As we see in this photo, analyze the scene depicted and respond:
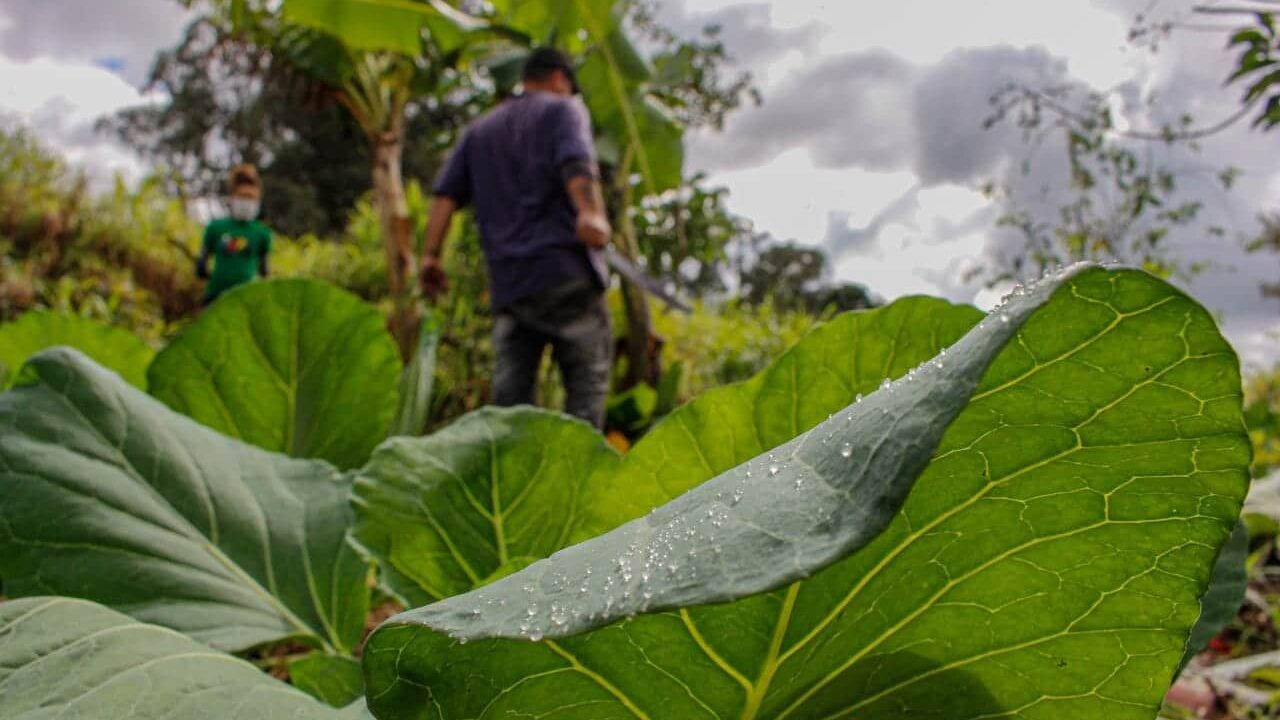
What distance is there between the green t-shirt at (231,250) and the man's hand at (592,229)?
2.88 metres

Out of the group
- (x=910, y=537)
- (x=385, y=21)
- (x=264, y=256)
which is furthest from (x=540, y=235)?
(x=264, y=256)

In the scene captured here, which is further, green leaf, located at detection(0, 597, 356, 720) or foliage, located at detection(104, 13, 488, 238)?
foliage, located at detection(104, 13, 488, 238)

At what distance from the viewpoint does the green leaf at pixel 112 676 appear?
38 cm

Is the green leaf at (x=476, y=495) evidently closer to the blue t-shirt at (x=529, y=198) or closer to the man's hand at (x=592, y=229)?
the man's hand at (x=592, y=229)

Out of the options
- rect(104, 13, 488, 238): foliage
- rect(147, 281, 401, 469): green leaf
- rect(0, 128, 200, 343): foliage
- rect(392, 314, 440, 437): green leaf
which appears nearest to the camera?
rect(147, 281, 401, 469): green leaf

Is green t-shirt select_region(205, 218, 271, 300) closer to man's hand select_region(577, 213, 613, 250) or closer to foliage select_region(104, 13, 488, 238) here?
man's hand select_region(577, 213, 613, 250)

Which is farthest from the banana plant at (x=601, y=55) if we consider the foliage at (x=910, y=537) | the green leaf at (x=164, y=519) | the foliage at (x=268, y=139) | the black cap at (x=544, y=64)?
the foliage at (x=268, y=139)

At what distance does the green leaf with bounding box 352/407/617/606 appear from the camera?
672 millimetres

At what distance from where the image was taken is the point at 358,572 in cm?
72

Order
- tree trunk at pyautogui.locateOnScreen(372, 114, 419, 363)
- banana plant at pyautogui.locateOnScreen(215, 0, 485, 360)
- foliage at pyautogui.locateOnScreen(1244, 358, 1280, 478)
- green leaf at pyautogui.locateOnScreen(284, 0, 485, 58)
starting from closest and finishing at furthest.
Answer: foliage at pyautogui.locateOnScreen(1244, 358, 1280, 478) → green leaf at pyautogui.locateOnScreen(284, 0, 485, 58) → banana plant at pyautogui.locateOnScreen(215, 0, 485, 360) → tree trunk at pyautogui.locateOnScreen(372, 114, 419, 363)

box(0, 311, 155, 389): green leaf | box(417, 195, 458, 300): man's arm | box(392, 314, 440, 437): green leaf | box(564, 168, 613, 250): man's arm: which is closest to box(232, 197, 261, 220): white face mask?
box(417, 195, 458, 300): man's arm

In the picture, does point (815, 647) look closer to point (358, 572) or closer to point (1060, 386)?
point (1060, 386)

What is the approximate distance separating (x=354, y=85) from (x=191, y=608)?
569 centimetres

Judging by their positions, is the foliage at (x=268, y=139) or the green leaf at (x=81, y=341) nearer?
the green leaf at (x=81, y=341)
